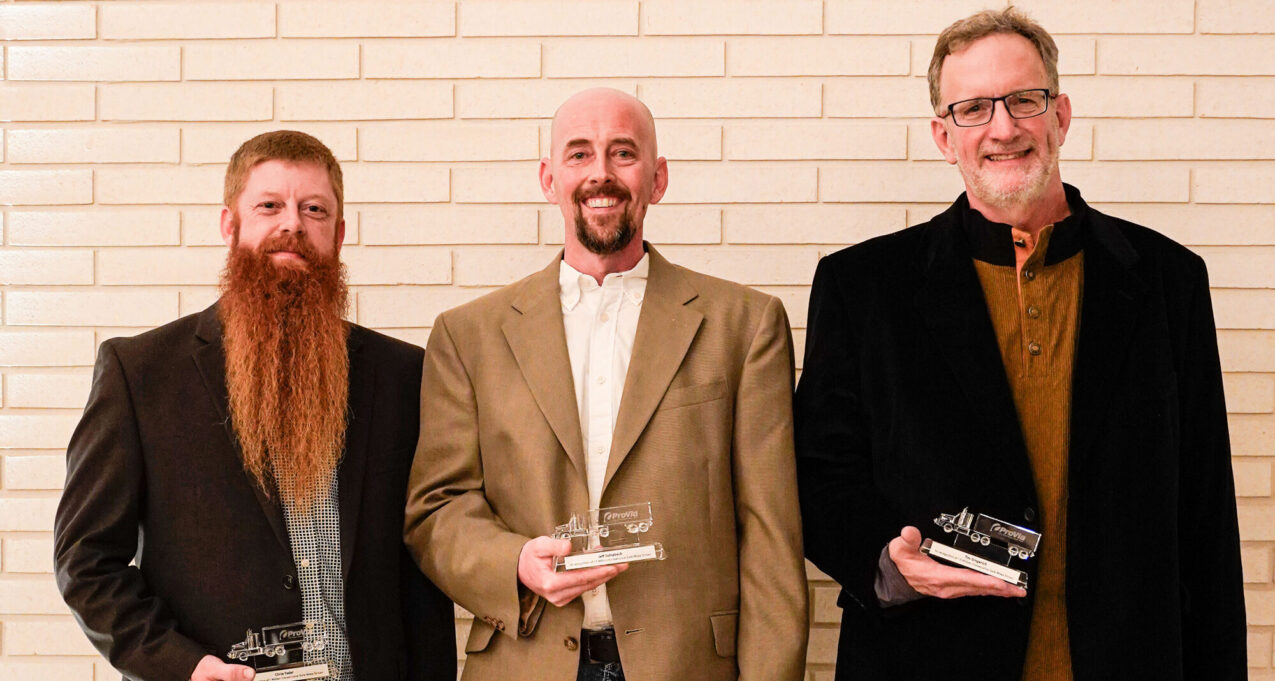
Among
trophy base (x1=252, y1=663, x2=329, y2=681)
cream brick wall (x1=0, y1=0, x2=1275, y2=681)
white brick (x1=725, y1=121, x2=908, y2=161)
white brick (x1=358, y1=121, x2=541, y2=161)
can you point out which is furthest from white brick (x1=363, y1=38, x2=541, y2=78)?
trophy base (x1=252, y1=663, x2=329, y2=681)

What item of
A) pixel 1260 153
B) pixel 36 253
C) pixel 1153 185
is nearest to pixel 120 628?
pixel 36 253

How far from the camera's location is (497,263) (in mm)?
3504

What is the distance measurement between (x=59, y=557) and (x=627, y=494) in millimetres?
1237

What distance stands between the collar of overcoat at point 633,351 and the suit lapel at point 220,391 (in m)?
0.63

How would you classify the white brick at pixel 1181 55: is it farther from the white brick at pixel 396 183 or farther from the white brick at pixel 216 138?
the white brick at pixel 216 138

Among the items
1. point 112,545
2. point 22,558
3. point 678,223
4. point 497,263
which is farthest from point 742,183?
point 22,558

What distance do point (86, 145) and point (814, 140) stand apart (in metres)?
2.29

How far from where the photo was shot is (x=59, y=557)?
244 cm

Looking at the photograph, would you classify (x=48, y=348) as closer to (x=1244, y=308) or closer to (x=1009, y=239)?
(x=1009, y=239)

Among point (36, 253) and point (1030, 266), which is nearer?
point (1030, 266)

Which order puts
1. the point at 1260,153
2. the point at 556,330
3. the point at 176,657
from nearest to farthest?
1. the point at 176,657
2. the point at 556,330
3. the point at 1260,153

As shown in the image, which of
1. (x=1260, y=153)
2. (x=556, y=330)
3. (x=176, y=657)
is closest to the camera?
(x=176, y=657)

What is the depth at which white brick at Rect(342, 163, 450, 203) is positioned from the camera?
3510 millimetres

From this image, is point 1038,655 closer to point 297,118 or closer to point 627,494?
point 627,494
